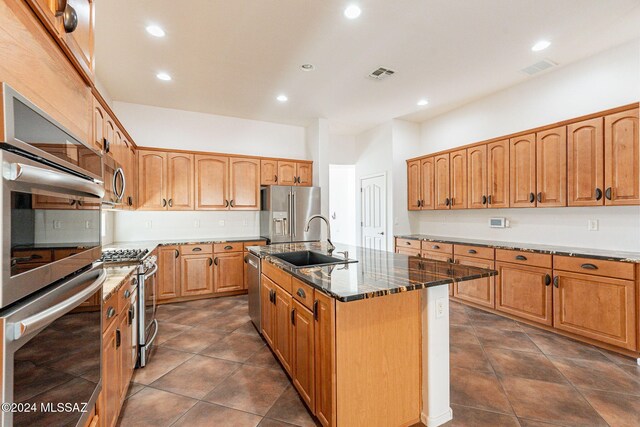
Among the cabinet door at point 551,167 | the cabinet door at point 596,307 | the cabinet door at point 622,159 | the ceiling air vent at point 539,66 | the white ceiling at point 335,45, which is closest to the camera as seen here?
the white ceiling at point 335,45

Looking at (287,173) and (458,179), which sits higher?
(287,173)

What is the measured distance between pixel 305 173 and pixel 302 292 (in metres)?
3.74

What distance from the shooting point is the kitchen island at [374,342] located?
4.97ft

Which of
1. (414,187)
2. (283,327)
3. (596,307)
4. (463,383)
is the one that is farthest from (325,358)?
(414,187)

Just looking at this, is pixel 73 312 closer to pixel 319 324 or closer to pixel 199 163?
pixel 319 324

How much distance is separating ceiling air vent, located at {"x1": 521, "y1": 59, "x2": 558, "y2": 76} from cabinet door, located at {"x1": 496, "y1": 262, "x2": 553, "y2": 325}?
7.80 ft

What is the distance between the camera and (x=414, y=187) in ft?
17.1

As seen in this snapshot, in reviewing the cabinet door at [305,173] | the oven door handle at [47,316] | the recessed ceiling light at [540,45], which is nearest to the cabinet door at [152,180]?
the cabinet door at [305,173]

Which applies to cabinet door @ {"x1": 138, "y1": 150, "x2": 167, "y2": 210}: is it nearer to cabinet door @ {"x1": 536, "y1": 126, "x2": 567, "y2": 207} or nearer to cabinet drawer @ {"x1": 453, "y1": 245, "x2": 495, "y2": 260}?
cabinet drawer @ {"x1": 453, "y1": 245, "x2": 495, "y2": 260}

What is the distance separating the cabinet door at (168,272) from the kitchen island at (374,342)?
9.53 feet

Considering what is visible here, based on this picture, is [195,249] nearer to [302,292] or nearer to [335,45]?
[302,292]

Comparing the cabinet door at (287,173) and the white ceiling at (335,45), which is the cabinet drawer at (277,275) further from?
the cabinet door at (287,173)

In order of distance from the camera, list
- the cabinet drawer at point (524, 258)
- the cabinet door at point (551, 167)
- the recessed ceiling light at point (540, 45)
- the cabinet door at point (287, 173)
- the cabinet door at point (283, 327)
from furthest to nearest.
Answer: the cabinet door at point (287, 173) → the cabinet door at point (551, 167) → the cabinet drawer at point (524, 258) → the recessed ceiling light at point (540, 45) → the cabinet door at point (283, 327)

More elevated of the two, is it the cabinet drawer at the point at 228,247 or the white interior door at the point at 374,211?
the white interior door at the point at 374,211
